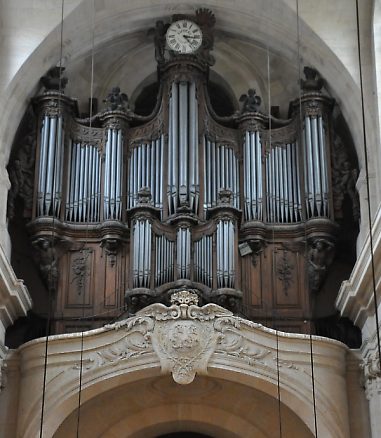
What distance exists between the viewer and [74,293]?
15672 millimetres

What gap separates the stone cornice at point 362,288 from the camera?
43.7 ft

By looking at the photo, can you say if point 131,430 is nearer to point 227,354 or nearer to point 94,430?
point 94,430

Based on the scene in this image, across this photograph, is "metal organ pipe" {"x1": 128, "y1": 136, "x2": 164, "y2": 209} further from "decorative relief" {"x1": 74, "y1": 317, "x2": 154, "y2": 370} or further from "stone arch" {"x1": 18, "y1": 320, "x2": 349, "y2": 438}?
"stone arch" {"x1": 18, "y1": 320, "x2": 349, "y2": 438}

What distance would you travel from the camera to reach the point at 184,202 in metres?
15.9

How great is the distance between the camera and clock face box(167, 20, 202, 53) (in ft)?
55.5

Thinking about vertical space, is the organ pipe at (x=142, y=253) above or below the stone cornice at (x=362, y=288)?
above

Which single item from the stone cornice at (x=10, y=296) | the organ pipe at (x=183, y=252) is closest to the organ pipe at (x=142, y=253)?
the organ pipe at (x=183, y=252)

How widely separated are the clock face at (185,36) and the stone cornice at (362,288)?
4.85 m

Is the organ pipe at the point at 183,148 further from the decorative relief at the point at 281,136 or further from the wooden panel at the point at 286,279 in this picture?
the wooden panel at the point at 286,279

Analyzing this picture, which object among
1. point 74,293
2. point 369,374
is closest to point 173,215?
point 74,293

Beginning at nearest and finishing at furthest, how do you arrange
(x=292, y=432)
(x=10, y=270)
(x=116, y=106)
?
(x=10, y=270)
(x=292, y=432)
(x=116, y=106)

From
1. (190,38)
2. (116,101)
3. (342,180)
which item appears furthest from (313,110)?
(116,101)

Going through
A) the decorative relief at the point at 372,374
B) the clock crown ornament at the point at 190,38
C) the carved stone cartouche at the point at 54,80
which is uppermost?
the clock crown ornament at the point at 190,38

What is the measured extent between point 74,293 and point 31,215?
4.64 feet
